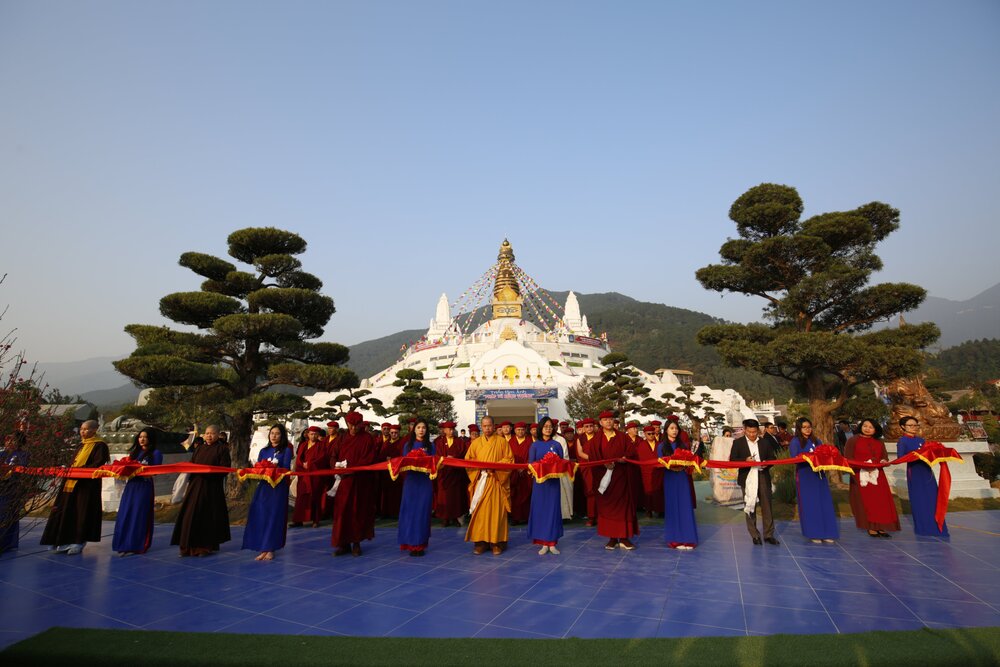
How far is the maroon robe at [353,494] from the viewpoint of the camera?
645 cm

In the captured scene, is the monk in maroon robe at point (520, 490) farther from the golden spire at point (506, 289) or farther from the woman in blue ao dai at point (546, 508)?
the golden spire at point (506, 289)

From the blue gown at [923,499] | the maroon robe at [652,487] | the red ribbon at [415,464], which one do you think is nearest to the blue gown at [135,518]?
the red ribbon at [415,464]

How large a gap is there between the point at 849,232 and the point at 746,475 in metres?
8.29

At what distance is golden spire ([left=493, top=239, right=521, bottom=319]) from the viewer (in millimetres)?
46375

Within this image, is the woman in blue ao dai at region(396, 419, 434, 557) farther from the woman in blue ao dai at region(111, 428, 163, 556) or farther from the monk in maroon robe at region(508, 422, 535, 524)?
the woman in blue ao dai at region(111, 428, 163, 556)

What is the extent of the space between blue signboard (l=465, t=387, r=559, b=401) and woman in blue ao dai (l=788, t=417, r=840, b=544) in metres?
20.5

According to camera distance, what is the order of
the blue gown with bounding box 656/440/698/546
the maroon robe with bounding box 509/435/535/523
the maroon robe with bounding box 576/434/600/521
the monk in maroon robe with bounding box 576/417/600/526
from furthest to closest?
the maroon robe with bounding box 509/435/535/523 → the maroon robe with bounding box 576/434/600/521 → the monk in maroon robe with bounding box 576/417/600/526 → the blue gown with bounding box 656/440/698/546

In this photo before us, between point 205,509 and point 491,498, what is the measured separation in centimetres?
374

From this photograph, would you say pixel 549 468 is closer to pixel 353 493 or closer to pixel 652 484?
pixel 353 493

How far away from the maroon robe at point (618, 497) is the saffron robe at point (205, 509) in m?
4.98

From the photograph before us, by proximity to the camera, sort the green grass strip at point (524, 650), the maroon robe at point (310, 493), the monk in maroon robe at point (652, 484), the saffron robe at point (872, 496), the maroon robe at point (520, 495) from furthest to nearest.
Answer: the monk in maroon robe at point (652, 484) → the maroon robe at point (520, 495) → the maroon robe at point (310, 493) → the saffron robe at point (872, 496) → the green grass strip at point (524, 650)

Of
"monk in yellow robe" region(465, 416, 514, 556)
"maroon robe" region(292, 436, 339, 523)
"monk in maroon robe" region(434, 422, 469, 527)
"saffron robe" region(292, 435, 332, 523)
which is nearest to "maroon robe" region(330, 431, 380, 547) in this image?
"saffron robe" region(292, 435, 332, 523)

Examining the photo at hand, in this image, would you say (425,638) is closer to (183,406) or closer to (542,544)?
(542,544)

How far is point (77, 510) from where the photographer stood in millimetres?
6695
